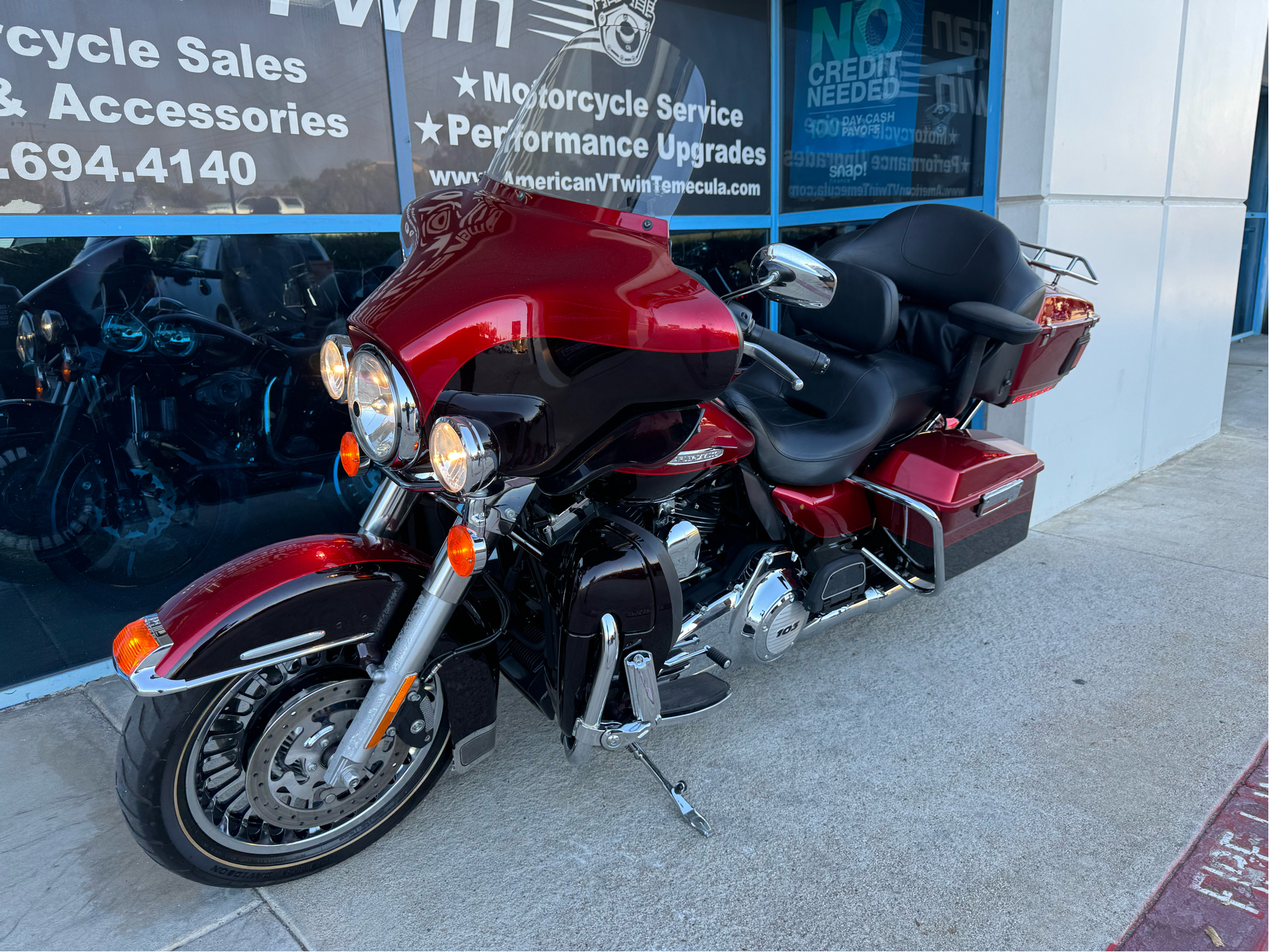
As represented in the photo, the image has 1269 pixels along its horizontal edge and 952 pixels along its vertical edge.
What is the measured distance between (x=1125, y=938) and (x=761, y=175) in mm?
3721

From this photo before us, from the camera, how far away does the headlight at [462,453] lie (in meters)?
1.46

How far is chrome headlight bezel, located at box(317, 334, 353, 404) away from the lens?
1.71 m

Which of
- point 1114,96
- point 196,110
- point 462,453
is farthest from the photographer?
point 1114,96

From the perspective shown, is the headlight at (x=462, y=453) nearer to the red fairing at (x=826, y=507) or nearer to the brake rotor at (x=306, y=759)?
the brake rotor at (x=306, y=759)

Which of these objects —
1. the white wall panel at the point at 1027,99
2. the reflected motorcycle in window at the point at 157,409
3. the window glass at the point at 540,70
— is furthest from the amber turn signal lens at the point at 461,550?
the white wall panel at the point at 1027,99

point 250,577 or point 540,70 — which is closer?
point 250,577

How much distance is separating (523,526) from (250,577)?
606 mm

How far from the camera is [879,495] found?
104 inches

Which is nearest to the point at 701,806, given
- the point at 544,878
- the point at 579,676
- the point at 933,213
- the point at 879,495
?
the point at 544,878

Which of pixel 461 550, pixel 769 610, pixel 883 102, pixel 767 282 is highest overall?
pixel 883 102

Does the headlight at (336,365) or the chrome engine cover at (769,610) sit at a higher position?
the headlight at (336,365)

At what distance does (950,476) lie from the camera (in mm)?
2533

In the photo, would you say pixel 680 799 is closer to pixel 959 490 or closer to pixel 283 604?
pixel 283 604

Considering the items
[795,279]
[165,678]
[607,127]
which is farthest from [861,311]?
[165,678]
